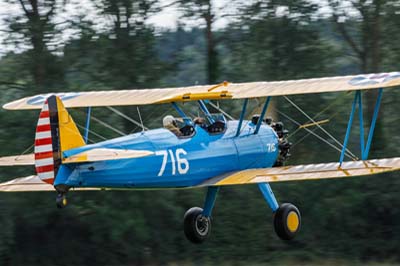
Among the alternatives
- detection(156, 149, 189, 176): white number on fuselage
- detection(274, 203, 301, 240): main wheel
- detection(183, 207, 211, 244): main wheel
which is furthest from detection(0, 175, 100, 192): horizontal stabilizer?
detection(274, 203, 301, 240): main wheel

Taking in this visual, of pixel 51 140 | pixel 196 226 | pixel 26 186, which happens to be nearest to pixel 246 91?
pixel 196 226

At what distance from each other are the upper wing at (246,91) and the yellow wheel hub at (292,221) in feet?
6.04

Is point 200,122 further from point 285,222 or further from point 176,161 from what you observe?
point 285,222

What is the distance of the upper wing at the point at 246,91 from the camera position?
1500 centimetres

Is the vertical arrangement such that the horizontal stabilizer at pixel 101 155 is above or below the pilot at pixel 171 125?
above

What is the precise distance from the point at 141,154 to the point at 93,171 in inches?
28.7

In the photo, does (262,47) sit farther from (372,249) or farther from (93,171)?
(93,171)

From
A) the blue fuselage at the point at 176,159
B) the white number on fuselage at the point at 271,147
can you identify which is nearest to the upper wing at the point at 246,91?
the blue fuselage at the point at 176,159

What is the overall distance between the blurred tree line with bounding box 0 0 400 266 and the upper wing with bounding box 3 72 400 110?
8892 mm

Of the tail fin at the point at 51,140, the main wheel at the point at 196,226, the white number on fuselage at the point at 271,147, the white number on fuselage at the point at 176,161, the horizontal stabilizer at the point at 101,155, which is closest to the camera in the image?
the horizontal stabilizer at the point at 101,155

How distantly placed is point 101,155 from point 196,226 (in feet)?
10.4

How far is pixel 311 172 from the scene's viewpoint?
14797mm

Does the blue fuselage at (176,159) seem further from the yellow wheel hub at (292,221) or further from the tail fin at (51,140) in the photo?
the yellow wheel hub at (292,221)

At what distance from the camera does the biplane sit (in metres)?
13.7
